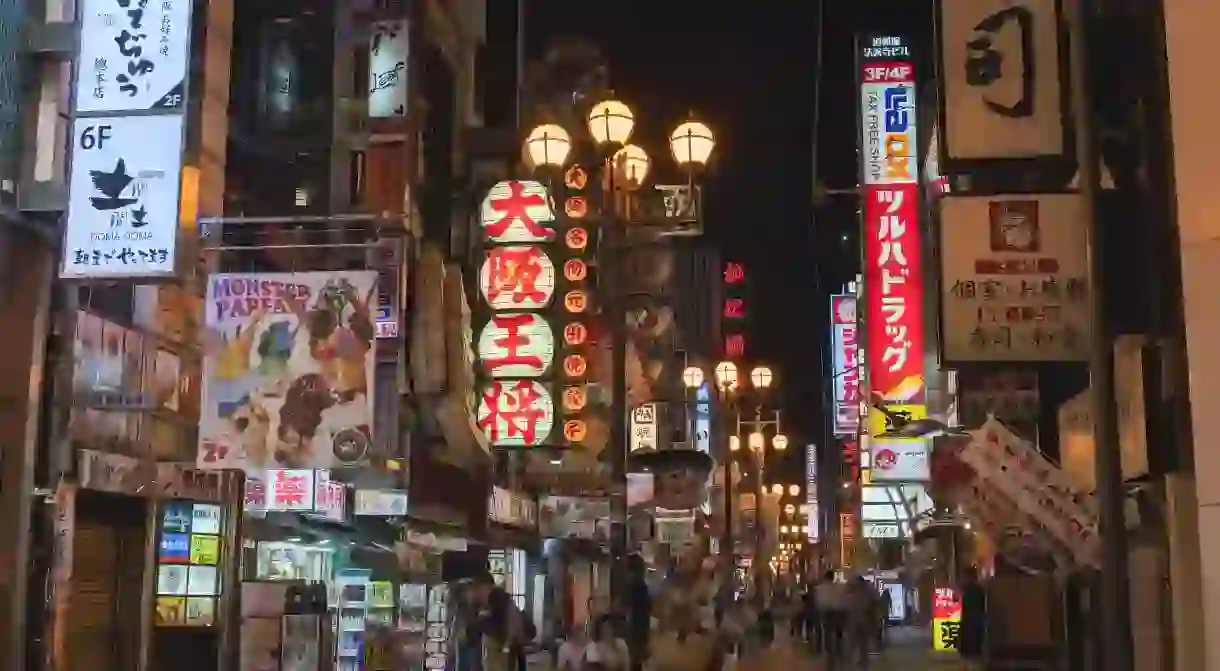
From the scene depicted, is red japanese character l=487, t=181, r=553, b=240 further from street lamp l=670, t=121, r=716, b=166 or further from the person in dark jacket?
the person in dark jacket

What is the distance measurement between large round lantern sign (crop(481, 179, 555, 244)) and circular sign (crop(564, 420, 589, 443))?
3.07 meters

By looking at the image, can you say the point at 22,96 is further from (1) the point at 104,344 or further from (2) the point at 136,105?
(1) the point at 104,344

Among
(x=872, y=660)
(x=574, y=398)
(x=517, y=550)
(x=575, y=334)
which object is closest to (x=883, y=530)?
(x=872, y=660)

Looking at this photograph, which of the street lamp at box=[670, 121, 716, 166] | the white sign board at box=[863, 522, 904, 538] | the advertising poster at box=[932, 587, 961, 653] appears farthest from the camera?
the white sign board at box=[863, 522, 904, 538]

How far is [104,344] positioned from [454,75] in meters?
11.5

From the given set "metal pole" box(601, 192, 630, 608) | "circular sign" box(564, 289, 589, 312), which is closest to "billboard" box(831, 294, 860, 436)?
"circular sign" box(564, 289, 589, 312)

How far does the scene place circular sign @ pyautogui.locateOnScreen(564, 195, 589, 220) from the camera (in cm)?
2062

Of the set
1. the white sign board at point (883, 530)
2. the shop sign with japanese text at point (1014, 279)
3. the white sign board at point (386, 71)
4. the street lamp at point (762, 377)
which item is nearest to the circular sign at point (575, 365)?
the white sign board at point (386, 71)

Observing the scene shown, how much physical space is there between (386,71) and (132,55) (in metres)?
7.13

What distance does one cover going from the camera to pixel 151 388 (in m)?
13.6

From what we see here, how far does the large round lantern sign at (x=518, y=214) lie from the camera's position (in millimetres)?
18766

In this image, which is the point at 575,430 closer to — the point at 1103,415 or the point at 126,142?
the point at 126,142

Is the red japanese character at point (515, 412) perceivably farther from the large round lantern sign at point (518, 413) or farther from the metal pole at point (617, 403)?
the metal pole at point (617, 403)

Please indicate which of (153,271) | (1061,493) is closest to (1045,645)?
(1061,493)
